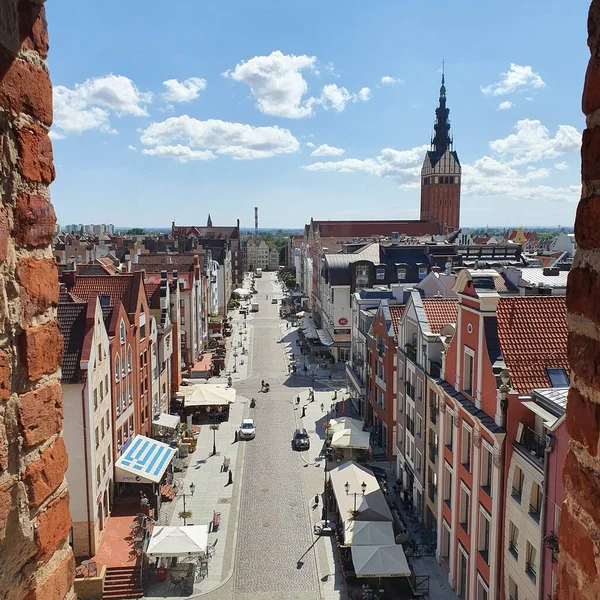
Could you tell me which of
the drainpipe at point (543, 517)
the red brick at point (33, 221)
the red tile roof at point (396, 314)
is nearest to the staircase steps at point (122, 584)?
the drainpipe at point (543, 517)

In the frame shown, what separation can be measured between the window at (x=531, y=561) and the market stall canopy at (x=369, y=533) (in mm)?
8523

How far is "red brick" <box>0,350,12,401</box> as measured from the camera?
3516 mm

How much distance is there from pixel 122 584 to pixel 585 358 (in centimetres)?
2612

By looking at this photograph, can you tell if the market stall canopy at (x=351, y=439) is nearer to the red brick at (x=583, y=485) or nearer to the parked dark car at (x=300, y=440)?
the parked dark car at (x=300, y=440)

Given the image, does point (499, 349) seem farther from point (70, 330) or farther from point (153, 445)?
point (153, 445)

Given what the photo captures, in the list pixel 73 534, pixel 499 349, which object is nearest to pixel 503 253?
pixel 499 349

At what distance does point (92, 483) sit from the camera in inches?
1080

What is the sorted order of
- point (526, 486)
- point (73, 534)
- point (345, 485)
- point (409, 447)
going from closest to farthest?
point (526, 486), point (73, 534), point (345, 485), point (409, 447)

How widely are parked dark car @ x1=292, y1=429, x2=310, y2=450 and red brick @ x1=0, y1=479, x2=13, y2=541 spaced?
3876cm

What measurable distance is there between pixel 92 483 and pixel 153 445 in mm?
8750

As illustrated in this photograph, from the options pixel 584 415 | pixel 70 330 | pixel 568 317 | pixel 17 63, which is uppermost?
pixel 17 63

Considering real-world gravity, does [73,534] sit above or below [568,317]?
below

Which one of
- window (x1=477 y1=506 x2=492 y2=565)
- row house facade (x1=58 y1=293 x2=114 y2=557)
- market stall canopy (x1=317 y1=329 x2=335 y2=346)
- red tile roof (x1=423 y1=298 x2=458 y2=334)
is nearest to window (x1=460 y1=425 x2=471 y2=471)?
window (x1=477 y1=506 x2=492 y2=565)

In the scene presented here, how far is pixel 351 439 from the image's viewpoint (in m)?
38.5
